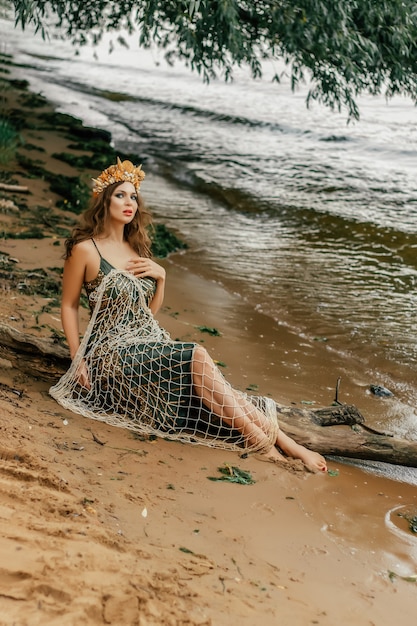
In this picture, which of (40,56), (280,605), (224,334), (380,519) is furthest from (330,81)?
(40,56)

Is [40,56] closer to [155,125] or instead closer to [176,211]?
[155,125]

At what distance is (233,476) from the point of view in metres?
4.09

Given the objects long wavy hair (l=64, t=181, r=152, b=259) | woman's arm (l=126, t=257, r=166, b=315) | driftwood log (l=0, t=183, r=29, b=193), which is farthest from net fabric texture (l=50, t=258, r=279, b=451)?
driftwood log (l=0, t=183, r=29, b=193)

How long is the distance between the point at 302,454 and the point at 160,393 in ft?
2.87

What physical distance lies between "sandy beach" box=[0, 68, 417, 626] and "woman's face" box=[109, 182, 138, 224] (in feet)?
3.67

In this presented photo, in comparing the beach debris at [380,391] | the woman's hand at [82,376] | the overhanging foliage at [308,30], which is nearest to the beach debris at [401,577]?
the woman's hand at [82,376]

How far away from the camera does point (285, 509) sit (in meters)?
3.83

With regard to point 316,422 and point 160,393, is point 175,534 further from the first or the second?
point 316,422

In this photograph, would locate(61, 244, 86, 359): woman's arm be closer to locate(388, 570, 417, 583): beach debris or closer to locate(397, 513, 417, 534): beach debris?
locate(397, 513, 417, 534): beach debris

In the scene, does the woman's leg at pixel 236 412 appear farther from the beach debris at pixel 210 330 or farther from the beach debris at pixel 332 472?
the beach debris at pixel 210 330

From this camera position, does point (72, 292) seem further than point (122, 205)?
No

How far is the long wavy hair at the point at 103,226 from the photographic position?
187 inches

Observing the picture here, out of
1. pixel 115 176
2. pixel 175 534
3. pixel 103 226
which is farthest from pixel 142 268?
pixel 175 534

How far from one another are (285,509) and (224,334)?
3.08 m
